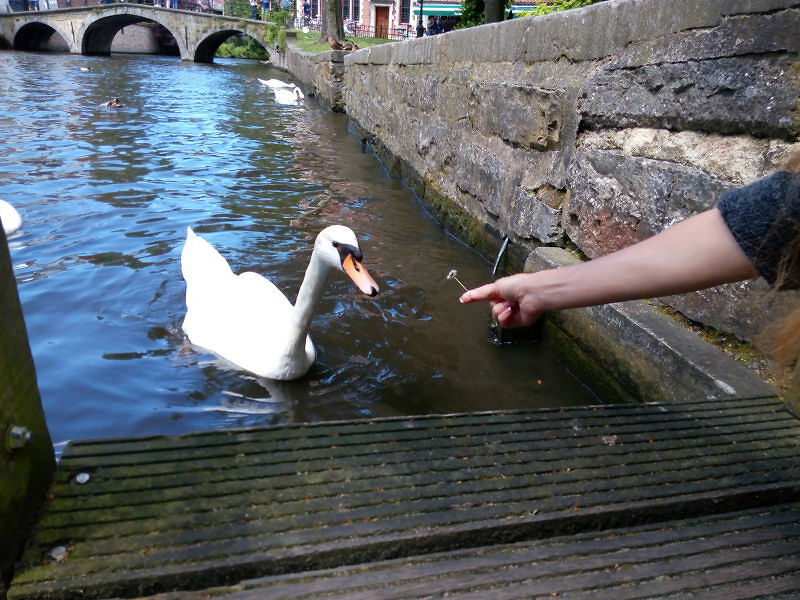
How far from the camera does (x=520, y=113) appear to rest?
4.57 m

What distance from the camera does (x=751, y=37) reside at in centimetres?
250

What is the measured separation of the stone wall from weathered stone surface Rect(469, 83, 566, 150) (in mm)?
13

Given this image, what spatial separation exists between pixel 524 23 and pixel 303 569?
4.34 metres

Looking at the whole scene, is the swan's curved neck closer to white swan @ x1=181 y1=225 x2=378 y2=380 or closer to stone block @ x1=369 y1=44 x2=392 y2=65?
white swan @ x1=181 y1=225 x2=378 y2=380

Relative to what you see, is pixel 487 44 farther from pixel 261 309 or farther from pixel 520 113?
pixel 261 309

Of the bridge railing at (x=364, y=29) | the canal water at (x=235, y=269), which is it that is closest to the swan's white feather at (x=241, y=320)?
the canal water at (x=235, y=269)

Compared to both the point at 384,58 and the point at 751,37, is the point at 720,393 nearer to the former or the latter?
the point at 751,37

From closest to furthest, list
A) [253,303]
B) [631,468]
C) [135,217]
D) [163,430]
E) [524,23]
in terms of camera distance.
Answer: [631,468] < [163,430] < [253,303] < [524,23] < [135,217]

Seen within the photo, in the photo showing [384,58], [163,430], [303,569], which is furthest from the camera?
[384,58]

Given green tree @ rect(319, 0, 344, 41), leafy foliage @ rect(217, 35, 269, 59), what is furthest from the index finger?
leafy foliage @ rect(217, 35, 269, 59)

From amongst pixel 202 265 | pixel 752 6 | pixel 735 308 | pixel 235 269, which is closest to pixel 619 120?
pixel 752 6

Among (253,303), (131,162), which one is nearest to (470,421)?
(253,303)

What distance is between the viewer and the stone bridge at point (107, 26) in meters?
37.3

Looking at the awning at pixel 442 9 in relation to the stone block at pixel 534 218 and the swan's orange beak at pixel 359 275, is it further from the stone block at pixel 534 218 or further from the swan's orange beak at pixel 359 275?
the swan's orange beak at pixel 359 275
